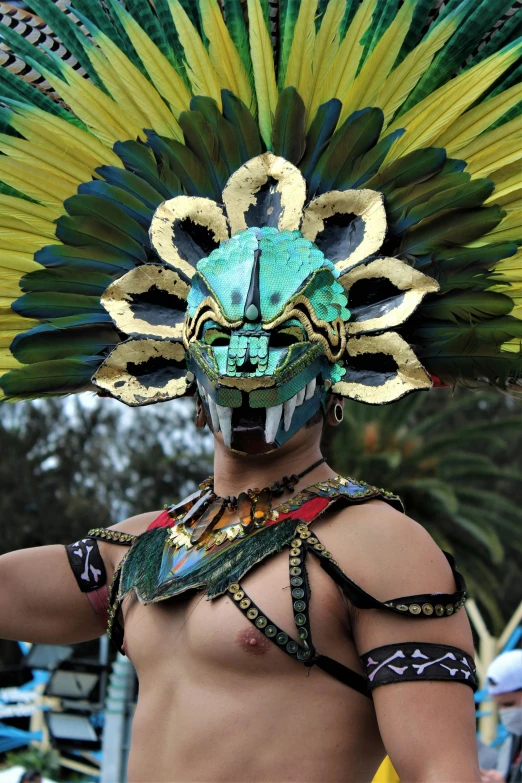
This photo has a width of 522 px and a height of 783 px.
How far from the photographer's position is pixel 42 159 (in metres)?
3.36

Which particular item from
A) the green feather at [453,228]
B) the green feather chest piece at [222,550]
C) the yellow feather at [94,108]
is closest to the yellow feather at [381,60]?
the green feather at [453,228]

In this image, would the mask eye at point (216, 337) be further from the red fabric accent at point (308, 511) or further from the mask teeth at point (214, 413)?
the red fabric accent at point (308, 511)

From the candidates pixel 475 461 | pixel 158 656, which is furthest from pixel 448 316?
pixel 475 461

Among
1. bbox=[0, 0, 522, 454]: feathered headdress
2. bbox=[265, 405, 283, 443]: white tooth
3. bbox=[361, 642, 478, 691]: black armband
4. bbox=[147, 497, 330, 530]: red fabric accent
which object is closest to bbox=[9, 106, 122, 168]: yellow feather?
bbox=[0, 0, 522, 454]: feathered headdress

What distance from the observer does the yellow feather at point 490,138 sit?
3.05m

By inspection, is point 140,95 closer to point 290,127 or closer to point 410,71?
point 290,127

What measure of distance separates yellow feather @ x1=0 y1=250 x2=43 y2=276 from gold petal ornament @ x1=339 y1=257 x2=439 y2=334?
1033 mm

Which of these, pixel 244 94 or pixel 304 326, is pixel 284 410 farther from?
pixel 244 94

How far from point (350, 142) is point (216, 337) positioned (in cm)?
74

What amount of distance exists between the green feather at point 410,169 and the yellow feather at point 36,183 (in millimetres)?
1010

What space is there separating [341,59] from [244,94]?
0.33 m

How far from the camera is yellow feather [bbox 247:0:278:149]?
3234mm

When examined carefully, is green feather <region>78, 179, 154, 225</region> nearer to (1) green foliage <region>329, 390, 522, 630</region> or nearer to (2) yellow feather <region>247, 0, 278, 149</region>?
(2) yellow feather <region>247, 0, 278, 149</region>

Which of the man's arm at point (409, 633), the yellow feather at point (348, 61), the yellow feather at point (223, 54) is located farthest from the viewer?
the yellow feather at point (223, 54)
